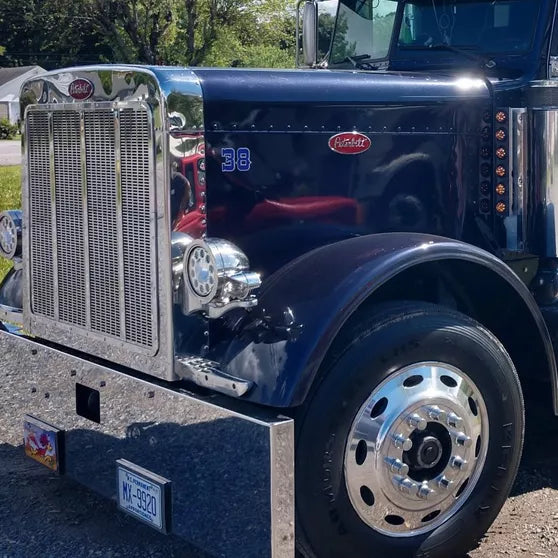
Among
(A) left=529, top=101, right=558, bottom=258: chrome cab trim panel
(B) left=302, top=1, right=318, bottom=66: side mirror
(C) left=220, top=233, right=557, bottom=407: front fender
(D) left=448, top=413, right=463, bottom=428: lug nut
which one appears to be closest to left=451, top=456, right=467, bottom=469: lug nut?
(D) left=448, top=413, right=463, bottom=428: lug nut

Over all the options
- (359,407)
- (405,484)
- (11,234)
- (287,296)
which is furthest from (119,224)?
(405,484)

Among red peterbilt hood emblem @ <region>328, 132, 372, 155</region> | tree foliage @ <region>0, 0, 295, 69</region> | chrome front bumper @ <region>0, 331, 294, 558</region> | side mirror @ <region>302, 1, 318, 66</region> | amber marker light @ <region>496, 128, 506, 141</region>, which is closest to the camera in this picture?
chrome front bumper @ <region>0, 331, 294, 558</region>

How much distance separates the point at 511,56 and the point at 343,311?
1.93m

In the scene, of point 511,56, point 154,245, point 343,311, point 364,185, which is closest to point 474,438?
point 343,311

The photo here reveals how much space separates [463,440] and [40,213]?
6.50 feet

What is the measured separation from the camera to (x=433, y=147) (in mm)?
4219

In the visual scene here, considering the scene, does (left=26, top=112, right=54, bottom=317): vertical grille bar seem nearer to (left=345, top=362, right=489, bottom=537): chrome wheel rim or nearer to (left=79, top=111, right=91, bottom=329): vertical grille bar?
(left=79, top=111, right=91, bottom=329): vertical grille bar

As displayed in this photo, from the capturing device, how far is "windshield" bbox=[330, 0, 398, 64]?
202 inches

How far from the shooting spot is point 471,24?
15.7 feet

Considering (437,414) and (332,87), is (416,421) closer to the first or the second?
(437,414)

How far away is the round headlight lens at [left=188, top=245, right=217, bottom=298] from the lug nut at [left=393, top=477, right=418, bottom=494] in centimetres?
95

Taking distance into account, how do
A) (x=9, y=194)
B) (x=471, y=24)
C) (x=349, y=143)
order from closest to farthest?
(x=349, y=143) < (x=471, y=24) < (x=9, y=194)

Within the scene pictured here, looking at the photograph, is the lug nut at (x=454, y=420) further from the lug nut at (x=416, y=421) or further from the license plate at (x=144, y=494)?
the license plate at (x=144, y=494)

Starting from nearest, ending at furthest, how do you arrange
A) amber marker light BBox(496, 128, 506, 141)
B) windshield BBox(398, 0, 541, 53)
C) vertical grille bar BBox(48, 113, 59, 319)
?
vertical grille bar BBox(48, 113, 59, 319) < amber marker light BBox(496, 128, 506, 141) < windshield BBox(398, 0, 541, 53)
